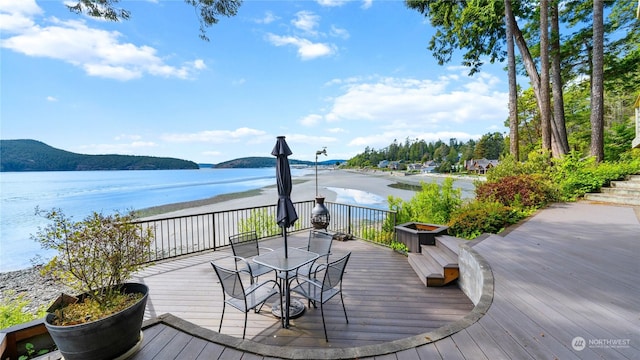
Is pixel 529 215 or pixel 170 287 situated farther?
pixel 529 215

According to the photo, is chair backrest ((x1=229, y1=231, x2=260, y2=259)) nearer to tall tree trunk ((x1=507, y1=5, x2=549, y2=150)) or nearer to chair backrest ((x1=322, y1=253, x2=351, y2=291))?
chair backrest ((x1=322, y1=253, x2=351, y2=291))

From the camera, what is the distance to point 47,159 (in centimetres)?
3934

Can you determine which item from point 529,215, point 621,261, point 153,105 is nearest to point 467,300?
point 621,261

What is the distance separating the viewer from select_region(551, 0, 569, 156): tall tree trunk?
Result: 8.93m

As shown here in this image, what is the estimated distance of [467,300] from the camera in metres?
3.17

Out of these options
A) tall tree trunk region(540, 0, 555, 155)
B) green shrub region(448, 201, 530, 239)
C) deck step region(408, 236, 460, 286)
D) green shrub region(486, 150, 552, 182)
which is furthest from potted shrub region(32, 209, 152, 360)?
tall tree trunk region(540, 0, 555, 155)

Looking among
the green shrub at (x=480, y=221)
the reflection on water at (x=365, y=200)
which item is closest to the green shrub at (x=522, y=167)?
the green shrub at (x=480, y=221)

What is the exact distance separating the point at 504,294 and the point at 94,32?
878 centimetres

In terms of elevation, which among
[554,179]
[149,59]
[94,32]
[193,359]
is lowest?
[193,359]

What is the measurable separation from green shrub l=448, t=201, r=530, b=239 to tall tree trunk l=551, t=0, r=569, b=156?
6.03 m

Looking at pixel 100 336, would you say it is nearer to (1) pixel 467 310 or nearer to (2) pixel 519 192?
(1) pixel 467 310

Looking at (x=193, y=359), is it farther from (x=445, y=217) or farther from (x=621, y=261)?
(x=445, y=217)

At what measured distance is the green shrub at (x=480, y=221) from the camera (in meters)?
4.97

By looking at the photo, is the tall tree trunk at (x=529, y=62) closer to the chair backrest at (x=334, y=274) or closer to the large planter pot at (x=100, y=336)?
the chair backrest at (x=334, y=274)
